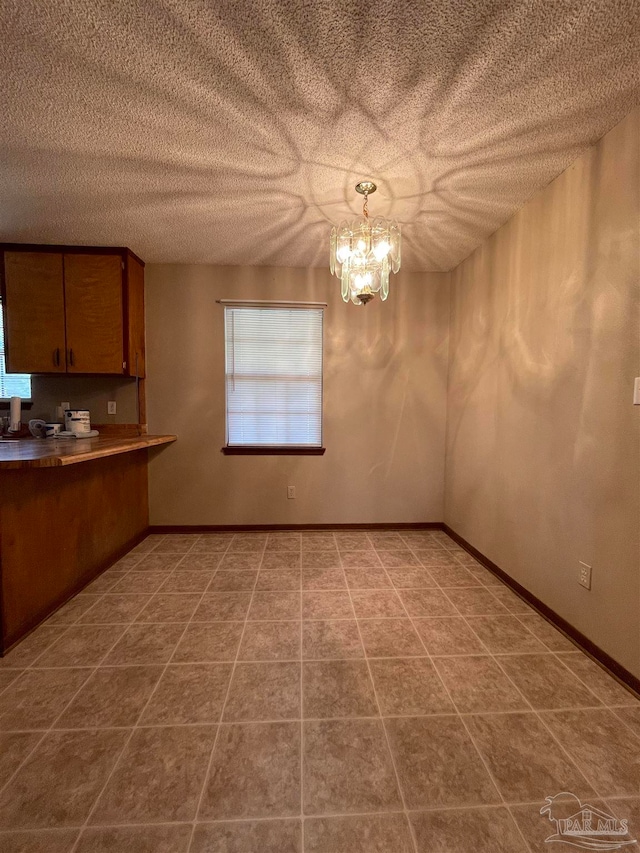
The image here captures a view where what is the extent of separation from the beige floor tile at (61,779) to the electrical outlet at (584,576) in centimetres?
212

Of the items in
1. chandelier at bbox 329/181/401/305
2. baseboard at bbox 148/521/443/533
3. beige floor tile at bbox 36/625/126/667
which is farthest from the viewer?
baseboard at bbox 148/521/443/533

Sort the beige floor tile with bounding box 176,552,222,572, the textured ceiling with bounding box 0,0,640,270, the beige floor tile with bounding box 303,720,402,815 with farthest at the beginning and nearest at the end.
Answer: the beige floor tile with bounding box 176,552,222,572 < the textured ceiling with bounding box 0,0,640,270 < the beige floor tile with bounding box 303,720,402,815

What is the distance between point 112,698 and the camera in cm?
129

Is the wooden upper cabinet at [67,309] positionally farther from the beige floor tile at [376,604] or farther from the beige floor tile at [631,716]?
the beige floor tile at [631,716]

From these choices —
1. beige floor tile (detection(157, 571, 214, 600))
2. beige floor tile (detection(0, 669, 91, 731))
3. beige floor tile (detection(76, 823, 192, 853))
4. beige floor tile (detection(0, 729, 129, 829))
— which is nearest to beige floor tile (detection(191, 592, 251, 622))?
beige floor tile (detection(157, 571, 214, 600))

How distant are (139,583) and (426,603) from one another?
6.42 ft

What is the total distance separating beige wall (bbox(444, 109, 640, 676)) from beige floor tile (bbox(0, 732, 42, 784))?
2.39 m

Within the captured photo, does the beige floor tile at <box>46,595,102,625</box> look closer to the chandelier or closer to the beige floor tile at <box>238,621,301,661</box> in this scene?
the beige floor tile at <box>238,621,301,661</box>

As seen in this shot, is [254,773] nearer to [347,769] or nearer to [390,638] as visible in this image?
[347,769]

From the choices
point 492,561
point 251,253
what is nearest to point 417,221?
point 251,253

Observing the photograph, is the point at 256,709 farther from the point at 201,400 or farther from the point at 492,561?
the point at 201,400

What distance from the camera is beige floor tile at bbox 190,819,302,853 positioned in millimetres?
840

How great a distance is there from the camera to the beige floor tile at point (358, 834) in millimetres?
842

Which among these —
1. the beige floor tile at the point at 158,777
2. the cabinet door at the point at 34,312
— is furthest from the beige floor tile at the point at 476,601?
the cabinet door at the point at 34,312
